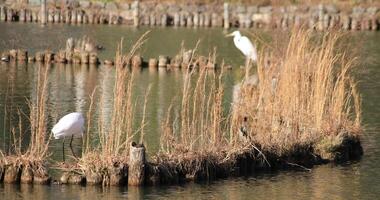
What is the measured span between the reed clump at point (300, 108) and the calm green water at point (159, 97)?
0.54 meters

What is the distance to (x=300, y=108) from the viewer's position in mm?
18578

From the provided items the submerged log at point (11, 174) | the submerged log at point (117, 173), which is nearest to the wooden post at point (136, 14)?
the submerged log at point (117, 173)

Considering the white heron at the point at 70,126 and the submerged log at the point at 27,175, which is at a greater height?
the white heron at the point at 70,126

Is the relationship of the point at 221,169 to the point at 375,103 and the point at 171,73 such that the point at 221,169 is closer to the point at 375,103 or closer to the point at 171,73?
the point at 375,103

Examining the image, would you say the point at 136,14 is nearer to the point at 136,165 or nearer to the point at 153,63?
the point at 153,63

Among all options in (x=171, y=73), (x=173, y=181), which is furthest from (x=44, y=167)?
(x=171, y=73)

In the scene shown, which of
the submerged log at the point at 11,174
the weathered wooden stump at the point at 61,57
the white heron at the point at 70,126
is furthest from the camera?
the weathered wooden stump at the point at 61,57

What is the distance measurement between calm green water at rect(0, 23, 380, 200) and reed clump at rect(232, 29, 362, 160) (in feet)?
1.77

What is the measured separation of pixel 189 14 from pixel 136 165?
37833 mm

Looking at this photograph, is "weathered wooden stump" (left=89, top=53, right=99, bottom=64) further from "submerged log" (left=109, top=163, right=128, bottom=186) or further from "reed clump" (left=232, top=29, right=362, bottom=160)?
"submerged log" (left=109, top=163, right=128, bottom=186)

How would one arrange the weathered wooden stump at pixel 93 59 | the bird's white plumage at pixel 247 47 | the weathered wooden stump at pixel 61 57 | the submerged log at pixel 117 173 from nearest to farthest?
the submerged log at pixel 117 173 < the bird's white plumage at pixel 247 47 < the weathered wooden stump at pixel 93 59 < the weathered wooden stump at pixel 61 57

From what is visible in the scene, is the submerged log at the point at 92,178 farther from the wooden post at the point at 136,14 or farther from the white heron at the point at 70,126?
the wooden post at the point at 136,14

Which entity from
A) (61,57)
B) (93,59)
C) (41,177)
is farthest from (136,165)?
(61,57)

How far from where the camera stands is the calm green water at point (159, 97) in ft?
50.8
